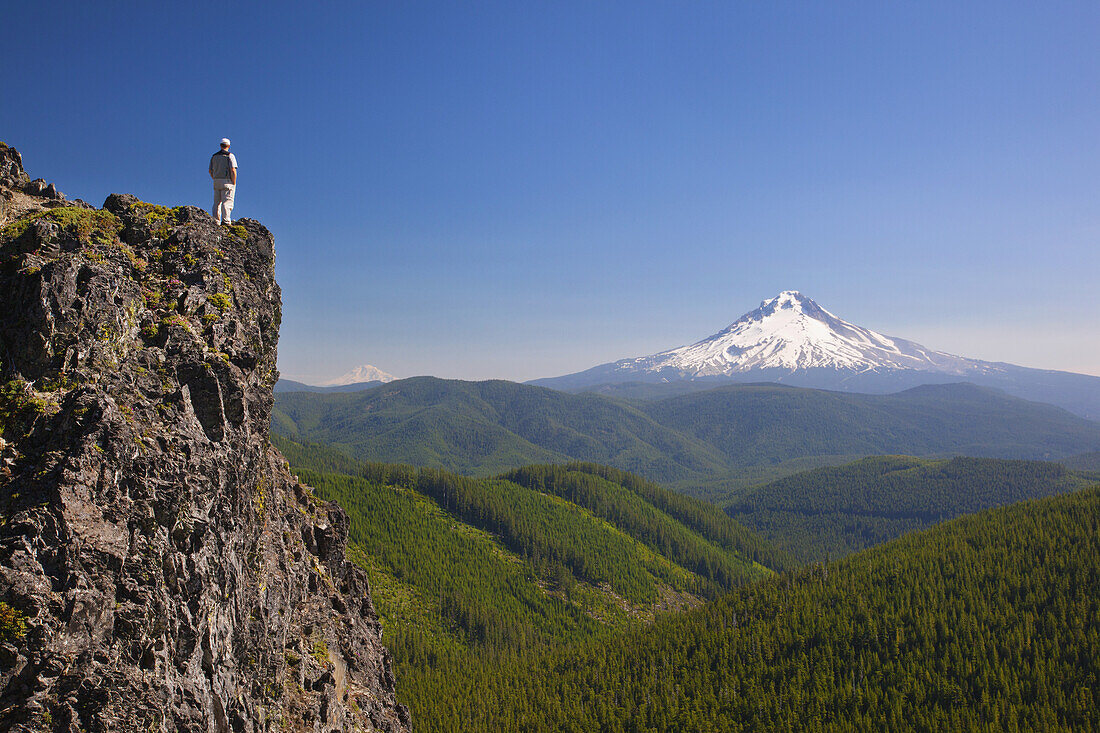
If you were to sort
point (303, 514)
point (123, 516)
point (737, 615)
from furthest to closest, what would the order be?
point (737, 615)
point (303, 514)
point (123, 516)

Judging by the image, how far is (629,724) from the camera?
268 ft

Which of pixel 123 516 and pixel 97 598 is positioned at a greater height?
pixel 123 516

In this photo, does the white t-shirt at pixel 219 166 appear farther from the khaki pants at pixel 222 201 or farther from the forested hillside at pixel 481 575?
the forested hillside at pixel 481 575

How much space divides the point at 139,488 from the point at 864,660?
104 metres

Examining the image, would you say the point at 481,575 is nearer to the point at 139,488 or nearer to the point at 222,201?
the point at 222,201

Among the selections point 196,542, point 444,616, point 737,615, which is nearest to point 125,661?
point 196,542

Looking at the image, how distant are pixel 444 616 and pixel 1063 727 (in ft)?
369

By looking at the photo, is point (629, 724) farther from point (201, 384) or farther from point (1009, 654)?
point (201, 384)

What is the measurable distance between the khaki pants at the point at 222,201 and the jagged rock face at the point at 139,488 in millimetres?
876

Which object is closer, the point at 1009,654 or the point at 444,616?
the point at 1009,654

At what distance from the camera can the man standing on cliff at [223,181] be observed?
27578mm

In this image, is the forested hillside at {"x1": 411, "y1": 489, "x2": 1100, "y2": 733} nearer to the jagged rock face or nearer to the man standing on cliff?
the jagged rock face

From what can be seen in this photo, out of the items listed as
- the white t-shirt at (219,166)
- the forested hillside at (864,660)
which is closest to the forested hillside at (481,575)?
the forested hillside at (864,660)

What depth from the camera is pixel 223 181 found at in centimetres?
2897
